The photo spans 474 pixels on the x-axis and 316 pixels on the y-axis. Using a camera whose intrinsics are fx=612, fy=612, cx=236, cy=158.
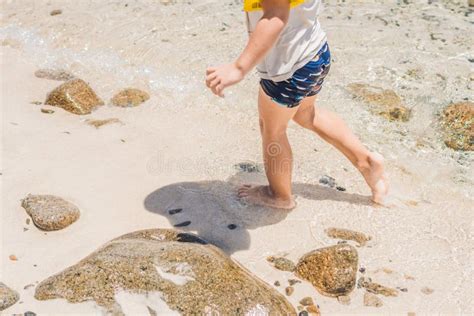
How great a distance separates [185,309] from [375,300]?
3.09ft

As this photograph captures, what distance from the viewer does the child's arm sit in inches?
104

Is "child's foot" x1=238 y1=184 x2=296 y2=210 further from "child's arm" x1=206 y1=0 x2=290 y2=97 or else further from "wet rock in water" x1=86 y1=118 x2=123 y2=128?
"wet rock in water" x1=86 y1=118 x2=123 y2=128

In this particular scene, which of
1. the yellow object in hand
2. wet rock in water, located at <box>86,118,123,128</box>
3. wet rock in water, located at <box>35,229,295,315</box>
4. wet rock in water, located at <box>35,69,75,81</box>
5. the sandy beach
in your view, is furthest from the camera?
wet rock in water, located at <box>35,69,75,81</box>

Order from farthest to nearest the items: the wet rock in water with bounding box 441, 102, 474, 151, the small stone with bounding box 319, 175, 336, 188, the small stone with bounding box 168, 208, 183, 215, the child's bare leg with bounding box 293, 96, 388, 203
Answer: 1. the wet rock in water with bounding box 441, 102, 474, 151
2. the small stone with bounding box 319, 175, 336, 188
3. the child's bare leg with bounding box 293, 96, 388, 203
4. the small stone with bounding box 168, 208, 183, 215

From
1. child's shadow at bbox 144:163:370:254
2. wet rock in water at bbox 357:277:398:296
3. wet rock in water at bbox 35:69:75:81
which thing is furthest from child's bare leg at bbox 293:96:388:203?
wet rock in water at bbox 35:69:75:81

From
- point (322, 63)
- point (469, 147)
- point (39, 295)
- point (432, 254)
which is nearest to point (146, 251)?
point (39, 295)

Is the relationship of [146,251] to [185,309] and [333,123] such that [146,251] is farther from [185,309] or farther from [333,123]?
[333,123]

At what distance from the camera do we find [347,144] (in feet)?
11.9

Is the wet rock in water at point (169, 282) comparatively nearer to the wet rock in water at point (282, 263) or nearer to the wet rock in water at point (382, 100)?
the wet rock in water at point (282, 263)

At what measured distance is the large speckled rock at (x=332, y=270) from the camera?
2945mm

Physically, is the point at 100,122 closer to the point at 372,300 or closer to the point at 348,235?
the point at 348,235

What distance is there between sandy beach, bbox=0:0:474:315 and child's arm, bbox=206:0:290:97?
1.00 meters

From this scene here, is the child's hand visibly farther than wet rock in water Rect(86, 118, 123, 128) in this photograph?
No

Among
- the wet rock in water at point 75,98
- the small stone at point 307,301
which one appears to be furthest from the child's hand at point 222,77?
the wet rock in water at point 75,98
